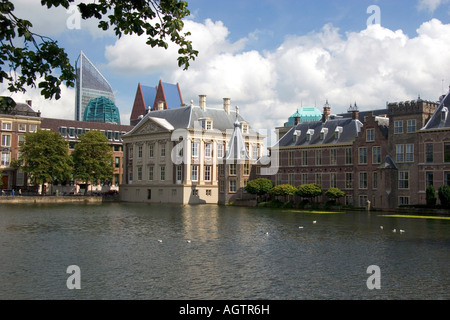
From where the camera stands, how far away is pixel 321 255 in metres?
26.4

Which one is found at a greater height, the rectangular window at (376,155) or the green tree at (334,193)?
the rectangular window at (376,155)

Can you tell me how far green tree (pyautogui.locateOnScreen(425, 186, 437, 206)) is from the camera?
2240 inches

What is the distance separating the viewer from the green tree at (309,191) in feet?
227

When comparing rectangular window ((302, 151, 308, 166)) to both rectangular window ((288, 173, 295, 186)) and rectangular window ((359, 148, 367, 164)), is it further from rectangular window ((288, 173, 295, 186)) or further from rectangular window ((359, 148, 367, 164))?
rectangular window ((359, 148, 367, 164))

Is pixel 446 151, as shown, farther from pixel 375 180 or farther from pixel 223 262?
pixel 223 262

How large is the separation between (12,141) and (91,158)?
52.8ft

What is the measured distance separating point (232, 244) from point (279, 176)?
160ft

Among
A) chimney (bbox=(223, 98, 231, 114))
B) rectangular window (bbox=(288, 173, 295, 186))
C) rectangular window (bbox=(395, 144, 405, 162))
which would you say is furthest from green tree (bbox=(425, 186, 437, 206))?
chimney (bbox=(223, 98, 231, 114))

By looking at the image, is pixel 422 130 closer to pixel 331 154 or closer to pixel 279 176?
pixel 331 154

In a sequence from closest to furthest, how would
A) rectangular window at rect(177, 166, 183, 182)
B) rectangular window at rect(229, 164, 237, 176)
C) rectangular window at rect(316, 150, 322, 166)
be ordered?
rectangular window at rect(316, 150, 322, 166) → rectangular window at rect(229, 164, 237, 176) → rectangular window at rect(177, 166, 183, 182)

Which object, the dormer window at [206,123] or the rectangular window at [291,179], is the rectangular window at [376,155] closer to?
the rectangular window at [291,179]

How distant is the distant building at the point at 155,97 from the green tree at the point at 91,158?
62.5 m

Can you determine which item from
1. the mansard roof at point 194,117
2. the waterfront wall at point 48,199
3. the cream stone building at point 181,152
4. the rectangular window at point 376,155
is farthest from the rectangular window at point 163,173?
the rectangular window at point 376,155

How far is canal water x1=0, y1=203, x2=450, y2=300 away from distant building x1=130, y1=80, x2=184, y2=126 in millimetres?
123037
